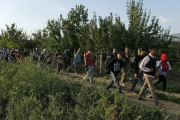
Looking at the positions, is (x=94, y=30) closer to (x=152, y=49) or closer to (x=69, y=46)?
(x=69, y=46)

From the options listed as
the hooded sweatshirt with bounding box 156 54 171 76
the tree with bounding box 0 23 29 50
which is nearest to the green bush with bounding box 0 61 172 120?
the hooded sweatshirt with bounding box 156 54 171 76

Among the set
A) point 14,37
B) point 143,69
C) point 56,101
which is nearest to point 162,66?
point 143,69

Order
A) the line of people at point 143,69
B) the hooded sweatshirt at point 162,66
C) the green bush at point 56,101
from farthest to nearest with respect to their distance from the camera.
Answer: the hooded sweatshirt at point 162,66 → the line of people at point 143,69 → the green bush at point 56,101

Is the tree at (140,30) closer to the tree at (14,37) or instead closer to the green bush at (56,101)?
the green bush at (56,101)

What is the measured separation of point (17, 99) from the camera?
5.12m

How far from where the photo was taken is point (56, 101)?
4.49 meters

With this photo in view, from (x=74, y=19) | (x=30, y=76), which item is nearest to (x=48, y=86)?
(x=30, y=76)

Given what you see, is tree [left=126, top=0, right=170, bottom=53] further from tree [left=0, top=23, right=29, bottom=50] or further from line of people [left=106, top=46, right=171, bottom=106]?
tree [left=0, top=23, right=29, bottom=50]

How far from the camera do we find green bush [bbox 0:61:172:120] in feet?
12.5

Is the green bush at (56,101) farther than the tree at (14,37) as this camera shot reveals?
No

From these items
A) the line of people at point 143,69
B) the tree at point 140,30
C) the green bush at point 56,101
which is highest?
the tree at point 140,30

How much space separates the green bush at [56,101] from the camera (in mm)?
3807

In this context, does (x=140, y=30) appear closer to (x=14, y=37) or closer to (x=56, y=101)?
(x=56, y=101)

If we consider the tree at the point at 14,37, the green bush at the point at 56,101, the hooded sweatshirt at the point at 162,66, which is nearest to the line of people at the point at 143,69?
the hooded sweatshirt at the point at 162,66
